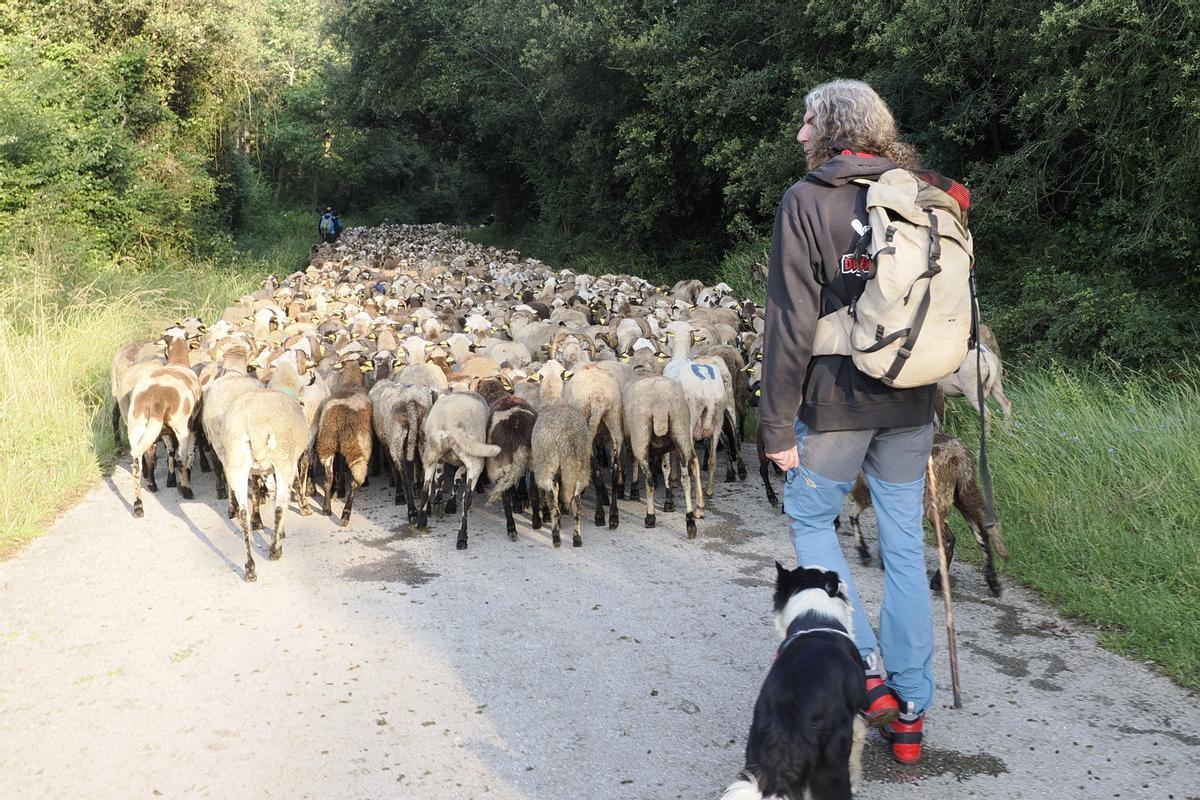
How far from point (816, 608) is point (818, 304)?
1.20 metres

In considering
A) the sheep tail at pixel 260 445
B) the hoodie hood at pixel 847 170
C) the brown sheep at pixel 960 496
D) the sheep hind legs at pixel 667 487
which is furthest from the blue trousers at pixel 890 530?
the sheep tail at pixel 260 445

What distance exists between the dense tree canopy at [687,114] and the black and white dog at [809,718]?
8.06 meters

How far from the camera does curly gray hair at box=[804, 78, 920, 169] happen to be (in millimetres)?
4070

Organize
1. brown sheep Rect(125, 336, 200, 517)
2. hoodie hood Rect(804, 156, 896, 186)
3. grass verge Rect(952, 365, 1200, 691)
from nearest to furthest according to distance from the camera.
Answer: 1. hoodie hood Rect(804, 156, 896, 186)
2. grass verge Rect(952, 365, 1200, 691)
3. brown sheep Rect(125, 336, 200, 517)

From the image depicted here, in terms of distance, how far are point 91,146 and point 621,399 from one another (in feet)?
52.6

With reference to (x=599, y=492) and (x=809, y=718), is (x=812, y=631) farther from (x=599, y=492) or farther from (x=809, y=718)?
(x=599, y=492)

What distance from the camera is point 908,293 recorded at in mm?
3812

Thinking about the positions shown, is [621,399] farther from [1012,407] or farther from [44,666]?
[44,666]

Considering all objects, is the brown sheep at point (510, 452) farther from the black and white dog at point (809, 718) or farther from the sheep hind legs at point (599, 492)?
the black and white dog at point (809, 718)

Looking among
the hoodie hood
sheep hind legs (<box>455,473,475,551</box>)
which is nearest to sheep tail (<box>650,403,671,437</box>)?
sheep hind legs (<box>455,473,475,551</box>)

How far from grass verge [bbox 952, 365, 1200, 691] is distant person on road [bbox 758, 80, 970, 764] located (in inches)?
68.8

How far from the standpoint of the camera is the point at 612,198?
26.3 m

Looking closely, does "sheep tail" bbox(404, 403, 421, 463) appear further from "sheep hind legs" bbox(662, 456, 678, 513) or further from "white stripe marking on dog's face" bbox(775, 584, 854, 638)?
"white stripe marking on dog's face" bbox(775, 584, 854, 638)

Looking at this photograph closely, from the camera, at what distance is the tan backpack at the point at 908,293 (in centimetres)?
382
